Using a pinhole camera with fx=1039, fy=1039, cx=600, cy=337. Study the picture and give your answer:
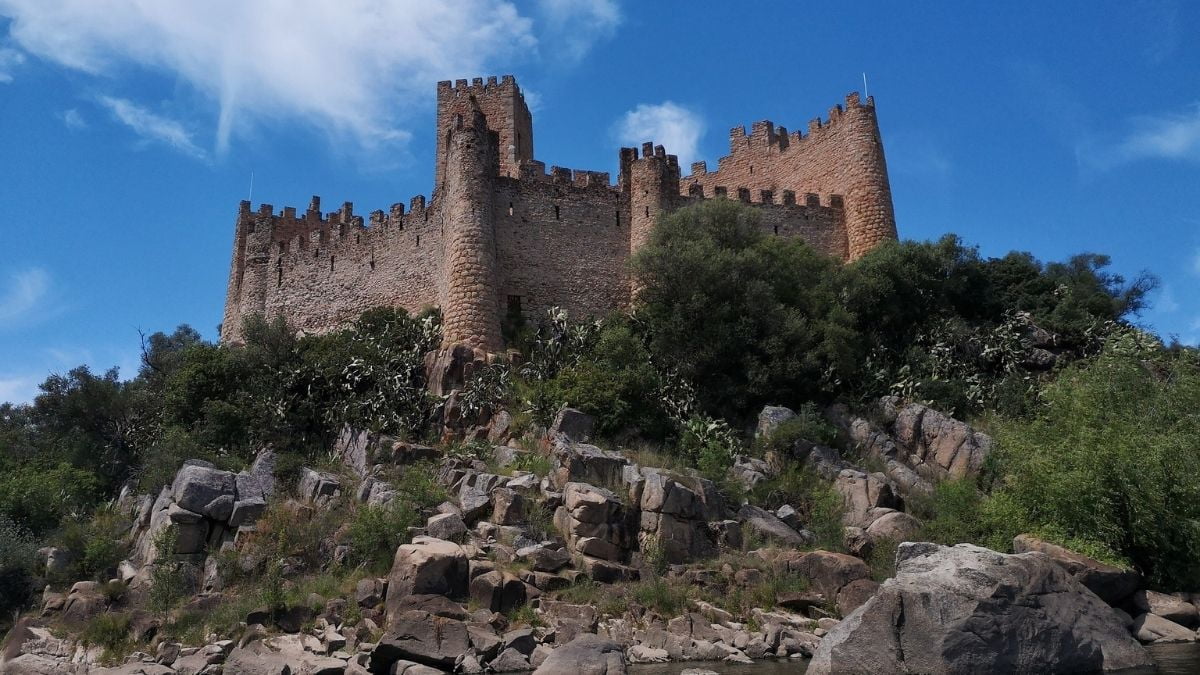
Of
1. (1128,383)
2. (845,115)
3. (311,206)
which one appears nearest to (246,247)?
(311,206)

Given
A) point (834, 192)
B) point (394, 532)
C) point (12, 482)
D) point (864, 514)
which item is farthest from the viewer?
point (834, 192)

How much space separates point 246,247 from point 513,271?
1385 centimetres

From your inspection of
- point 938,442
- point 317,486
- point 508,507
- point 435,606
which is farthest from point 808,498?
point 317,486

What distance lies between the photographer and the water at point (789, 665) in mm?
17781

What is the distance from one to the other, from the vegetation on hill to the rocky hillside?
1098 mm

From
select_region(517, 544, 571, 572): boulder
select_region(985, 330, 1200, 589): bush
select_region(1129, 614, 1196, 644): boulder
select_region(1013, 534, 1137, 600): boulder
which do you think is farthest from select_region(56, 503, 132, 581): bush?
select_region(1129, 614, 1196, 644): boulder

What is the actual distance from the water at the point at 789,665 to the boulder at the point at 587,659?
1.00 metres

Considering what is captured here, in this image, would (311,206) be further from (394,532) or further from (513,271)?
(394,532)

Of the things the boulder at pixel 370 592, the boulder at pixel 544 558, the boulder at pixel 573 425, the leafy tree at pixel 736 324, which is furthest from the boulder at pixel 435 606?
the leafy tree at pixel 736 324

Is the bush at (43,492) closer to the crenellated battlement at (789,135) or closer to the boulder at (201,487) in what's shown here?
the boulder at (201,487)

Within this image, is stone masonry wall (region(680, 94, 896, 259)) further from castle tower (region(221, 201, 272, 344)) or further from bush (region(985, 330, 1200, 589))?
castle tower (region(221, 201, 272, 344))

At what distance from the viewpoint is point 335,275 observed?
133 ft

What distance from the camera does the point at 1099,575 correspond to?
71.6 ft

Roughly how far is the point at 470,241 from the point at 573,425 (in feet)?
28.8
